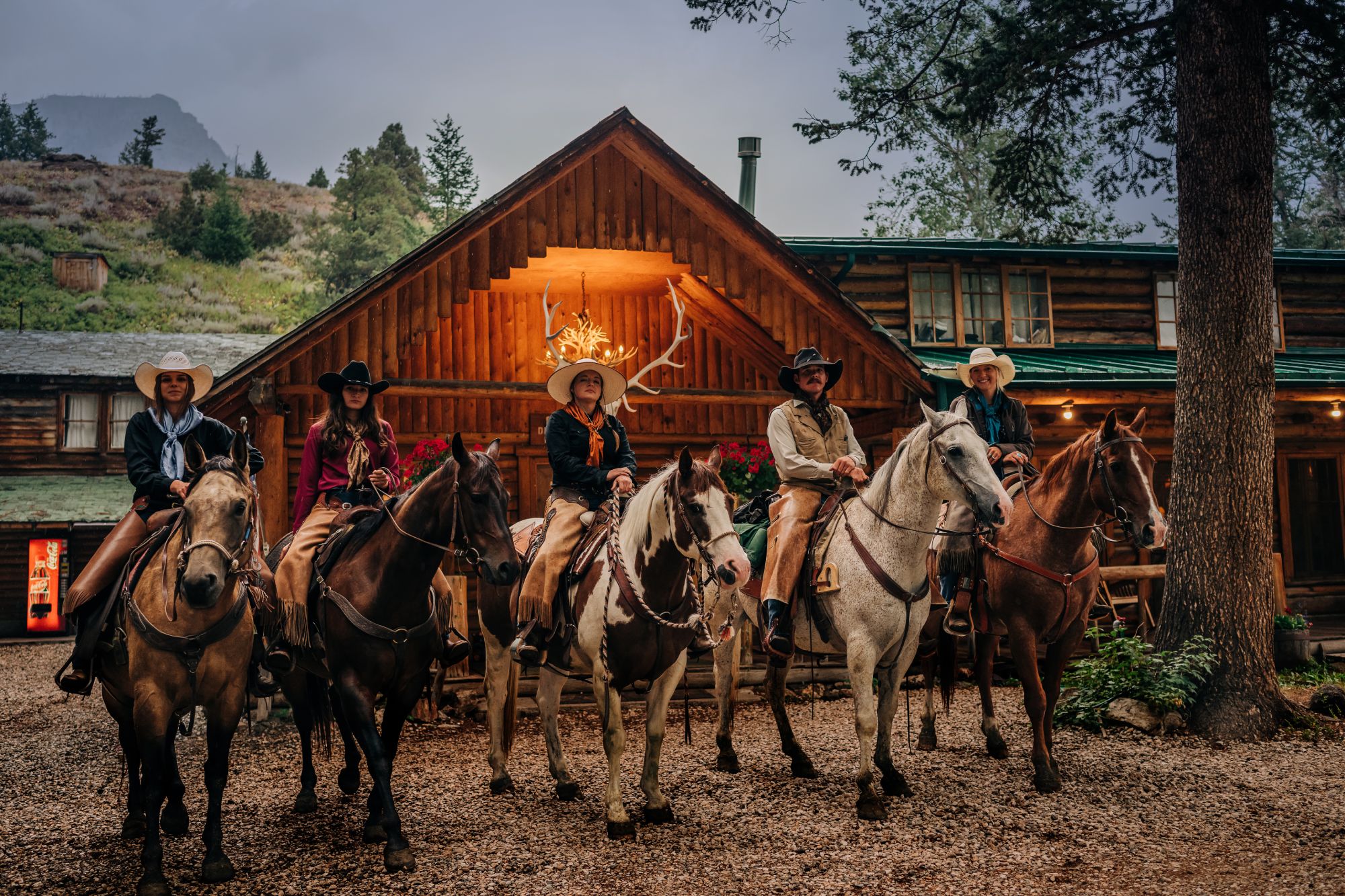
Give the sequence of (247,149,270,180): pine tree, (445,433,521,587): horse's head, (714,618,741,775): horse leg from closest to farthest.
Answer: (445,433,521,587): horse's head
(714,618,741,775): horse leg
(247,149,270,180): pine tree

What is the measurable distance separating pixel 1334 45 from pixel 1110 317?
6917 millimetres

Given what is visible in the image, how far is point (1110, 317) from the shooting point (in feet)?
51.1

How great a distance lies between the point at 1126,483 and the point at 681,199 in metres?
6.15

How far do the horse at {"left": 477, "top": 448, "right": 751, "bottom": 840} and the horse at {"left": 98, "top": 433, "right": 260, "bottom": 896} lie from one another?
78.3 inches

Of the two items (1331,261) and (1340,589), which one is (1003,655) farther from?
(1331,261)

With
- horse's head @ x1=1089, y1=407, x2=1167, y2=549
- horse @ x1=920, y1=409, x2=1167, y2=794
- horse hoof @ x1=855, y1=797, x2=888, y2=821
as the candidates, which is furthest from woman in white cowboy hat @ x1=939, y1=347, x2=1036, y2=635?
horse hoof @ x1=855, y1=797, x2=888, y2=821

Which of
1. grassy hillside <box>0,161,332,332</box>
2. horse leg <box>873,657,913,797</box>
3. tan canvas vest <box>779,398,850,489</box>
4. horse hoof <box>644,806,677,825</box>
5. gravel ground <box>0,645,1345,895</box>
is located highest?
grassy hillside <box>0,161,332,332</box>

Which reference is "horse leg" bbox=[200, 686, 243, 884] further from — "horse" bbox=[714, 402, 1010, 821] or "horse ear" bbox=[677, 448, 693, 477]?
"horse" bbox=[714, 402, 1010, 821]

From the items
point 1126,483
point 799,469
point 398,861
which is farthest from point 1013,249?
point 398,861

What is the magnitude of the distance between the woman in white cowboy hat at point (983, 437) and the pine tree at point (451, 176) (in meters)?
49.8

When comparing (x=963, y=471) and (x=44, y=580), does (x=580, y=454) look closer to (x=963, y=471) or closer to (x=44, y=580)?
(x=963, y=471)

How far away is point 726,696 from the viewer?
739cm

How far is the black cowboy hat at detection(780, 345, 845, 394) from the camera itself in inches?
275

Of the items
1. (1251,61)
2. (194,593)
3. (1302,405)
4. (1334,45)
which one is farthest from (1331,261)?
(194,593)
